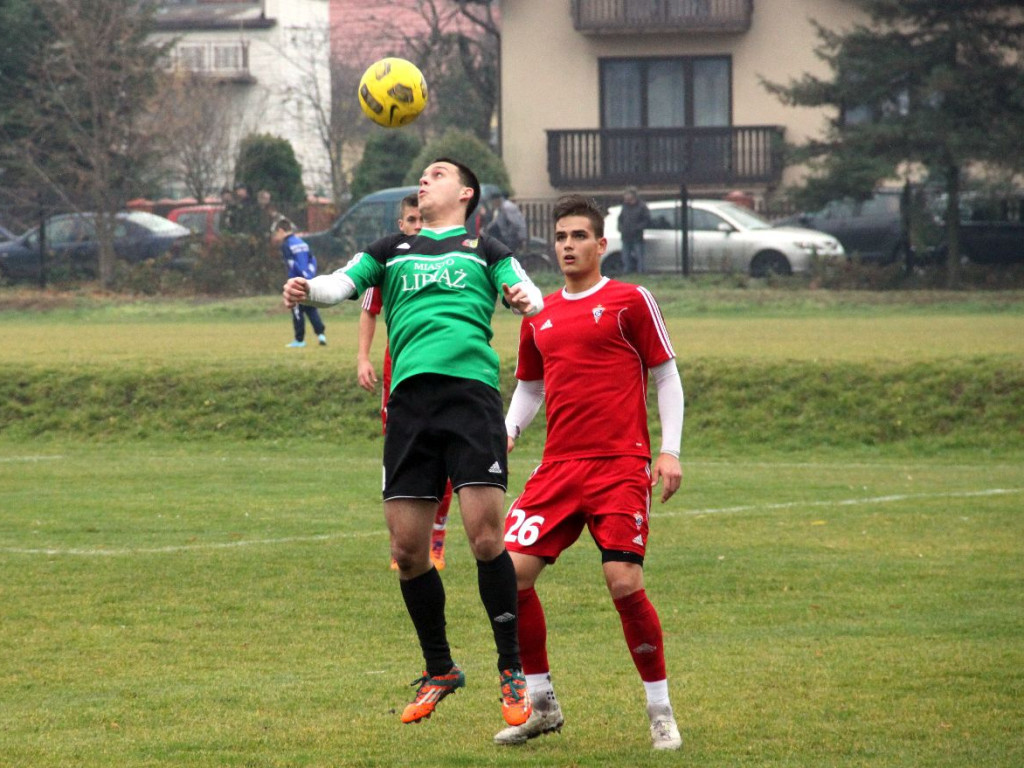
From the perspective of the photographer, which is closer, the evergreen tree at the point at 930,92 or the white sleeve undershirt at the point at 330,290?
the white sleeve undershirt at the point at 330,290

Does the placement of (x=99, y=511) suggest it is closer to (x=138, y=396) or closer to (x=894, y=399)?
(x=138, y=396)

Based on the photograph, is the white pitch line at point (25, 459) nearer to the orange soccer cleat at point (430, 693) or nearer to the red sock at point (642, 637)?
the orange soccer cleat at point (430, 693)

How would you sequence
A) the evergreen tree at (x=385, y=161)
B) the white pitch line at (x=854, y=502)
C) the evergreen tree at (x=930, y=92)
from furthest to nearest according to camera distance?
the evergreen tree at (x=385, y=161) → the evergreen tree at (x=930, y=92) → the white pitch line at (x=854, y=502)

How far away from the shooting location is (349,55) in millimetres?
68562

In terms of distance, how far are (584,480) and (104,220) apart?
32720 mm

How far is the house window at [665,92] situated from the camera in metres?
43.8

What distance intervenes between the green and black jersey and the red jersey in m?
0.26

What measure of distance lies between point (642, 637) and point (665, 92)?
128 ft

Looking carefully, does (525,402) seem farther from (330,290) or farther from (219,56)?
(219,56)

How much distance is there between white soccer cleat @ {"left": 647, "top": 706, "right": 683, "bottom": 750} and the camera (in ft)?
20.0

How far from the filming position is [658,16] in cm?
4291

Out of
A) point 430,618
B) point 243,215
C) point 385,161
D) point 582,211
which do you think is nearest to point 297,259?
point 243,215

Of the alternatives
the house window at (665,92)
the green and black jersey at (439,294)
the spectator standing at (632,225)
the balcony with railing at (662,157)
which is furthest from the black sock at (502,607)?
the house window at (665,92)

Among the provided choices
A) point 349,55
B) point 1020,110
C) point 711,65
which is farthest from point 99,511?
point 349,55
